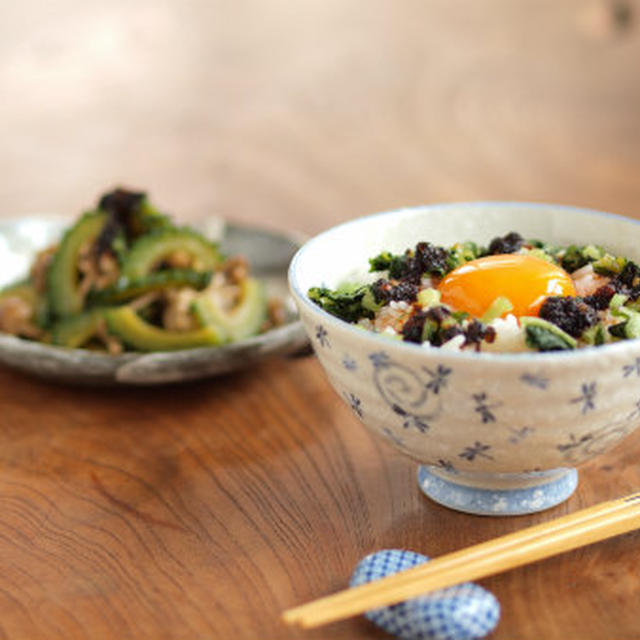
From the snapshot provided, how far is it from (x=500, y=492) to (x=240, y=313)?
0.86 m

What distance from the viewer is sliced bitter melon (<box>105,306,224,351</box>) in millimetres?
1953

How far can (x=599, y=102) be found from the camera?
14.6ft

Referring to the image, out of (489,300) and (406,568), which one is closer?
(406,568)

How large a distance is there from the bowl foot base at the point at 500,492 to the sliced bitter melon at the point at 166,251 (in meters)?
0.92

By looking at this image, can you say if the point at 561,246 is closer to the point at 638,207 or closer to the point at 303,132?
the point at 638,207

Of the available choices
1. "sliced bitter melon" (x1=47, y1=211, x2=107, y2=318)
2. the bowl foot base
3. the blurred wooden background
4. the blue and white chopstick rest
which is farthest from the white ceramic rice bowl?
the blurred wooden background

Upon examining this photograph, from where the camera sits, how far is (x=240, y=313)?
2.12 metres

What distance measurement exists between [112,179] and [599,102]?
237 centimetres

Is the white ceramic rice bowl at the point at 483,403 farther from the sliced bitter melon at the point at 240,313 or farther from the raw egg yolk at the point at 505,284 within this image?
the sliced bitter melon at the point at 240,313

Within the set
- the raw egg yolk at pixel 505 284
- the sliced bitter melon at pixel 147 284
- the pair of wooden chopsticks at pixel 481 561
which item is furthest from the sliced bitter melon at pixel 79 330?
the pair of wooden chopsticks at pixel 481 561

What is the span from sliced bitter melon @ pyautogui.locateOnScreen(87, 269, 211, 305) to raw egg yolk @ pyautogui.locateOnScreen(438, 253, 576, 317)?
2.49 ft

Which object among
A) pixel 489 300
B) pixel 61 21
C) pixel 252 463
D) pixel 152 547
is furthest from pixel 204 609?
pixel 61 21

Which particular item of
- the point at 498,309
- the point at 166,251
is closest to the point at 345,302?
the point at 498,309

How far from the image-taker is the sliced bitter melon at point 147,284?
6.86 ft
